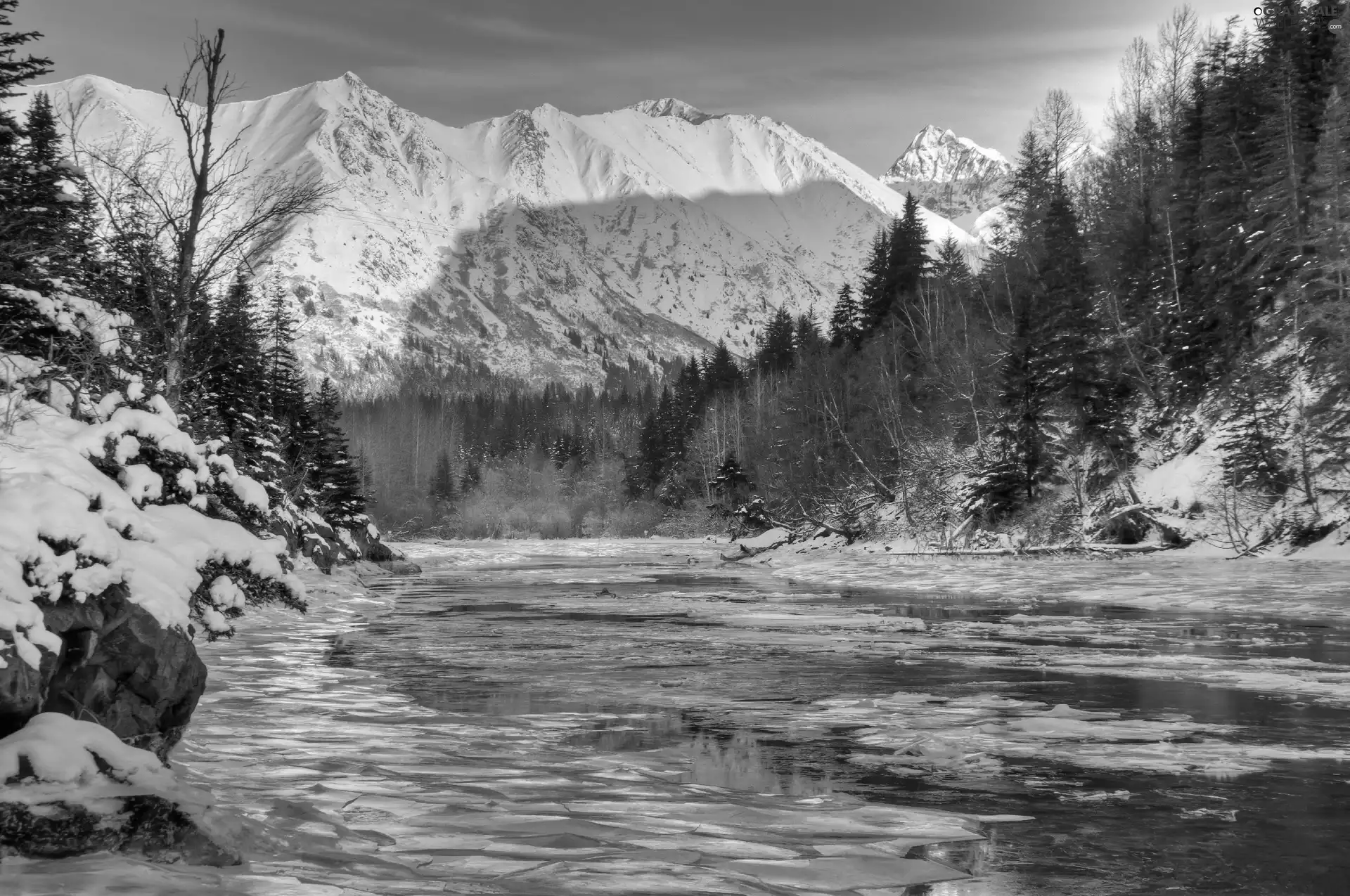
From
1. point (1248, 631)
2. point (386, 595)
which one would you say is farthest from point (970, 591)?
point (386, 595)

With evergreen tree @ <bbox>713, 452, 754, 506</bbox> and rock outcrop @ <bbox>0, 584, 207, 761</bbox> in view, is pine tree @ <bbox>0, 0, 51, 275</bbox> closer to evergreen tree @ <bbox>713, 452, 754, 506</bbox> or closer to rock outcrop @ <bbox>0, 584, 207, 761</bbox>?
rock outcrop @ <bbox>0, 584, 207, 761</bbox>

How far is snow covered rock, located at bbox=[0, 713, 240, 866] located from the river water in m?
0.19

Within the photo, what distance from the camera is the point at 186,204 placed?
62.2ft

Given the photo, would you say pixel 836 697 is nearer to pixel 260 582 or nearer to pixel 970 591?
pixel 260 582

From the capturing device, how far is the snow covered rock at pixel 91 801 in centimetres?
525

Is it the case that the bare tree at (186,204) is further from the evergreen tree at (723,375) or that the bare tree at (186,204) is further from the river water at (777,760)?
the evergreen tree at (723,375)

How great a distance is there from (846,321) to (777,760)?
7099cm

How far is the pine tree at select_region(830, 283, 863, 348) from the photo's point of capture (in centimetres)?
7269

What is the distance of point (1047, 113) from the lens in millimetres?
70375

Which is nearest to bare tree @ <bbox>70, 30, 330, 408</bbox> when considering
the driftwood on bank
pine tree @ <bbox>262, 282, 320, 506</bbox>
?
pine tree @ <bbox>262, 282, 320, 506</bbox>

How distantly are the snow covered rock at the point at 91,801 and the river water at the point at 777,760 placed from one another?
0.19 m

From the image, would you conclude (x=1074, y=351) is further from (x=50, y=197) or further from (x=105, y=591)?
(x=105, y=591)

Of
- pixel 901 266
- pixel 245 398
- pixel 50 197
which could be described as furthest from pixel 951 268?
pixel 50 197

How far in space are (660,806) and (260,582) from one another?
17.8 feet
